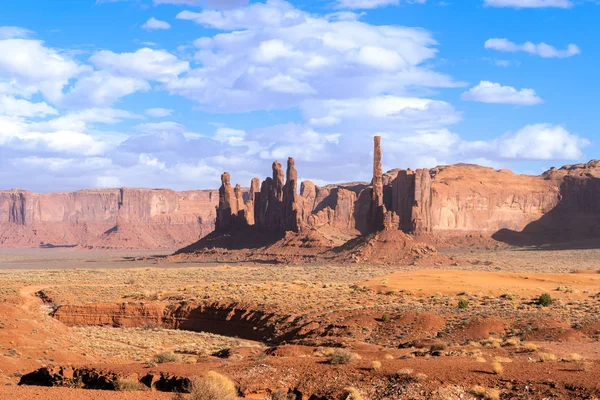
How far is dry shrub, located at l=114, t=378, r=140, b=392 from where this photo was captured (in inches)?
606

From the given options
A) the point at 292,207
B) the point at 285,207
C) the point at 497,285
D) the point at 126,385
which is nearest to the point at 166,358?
the point at 126,385

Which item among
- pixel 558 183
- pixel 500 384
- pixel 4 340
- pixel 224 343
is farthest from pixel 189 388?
pixel 558 183

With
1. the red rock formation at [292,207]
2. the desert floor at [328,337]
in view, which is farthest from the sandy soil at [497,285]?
the red rock formation at [292,207]

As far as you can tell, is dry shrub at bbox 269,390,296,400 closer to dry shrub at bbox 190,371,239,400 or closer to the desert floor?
the desert floor

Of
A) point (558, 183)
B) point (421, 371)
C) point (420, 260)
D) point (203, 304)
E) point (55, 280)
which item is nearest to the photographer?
point (421, 371)

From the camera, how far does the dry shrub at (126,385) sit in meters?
15.4

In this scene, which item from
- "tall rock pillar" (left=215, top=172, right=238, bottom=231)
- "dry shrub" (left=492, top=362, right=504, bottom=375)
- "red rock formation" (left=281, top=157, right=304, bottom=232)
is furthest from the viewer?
"tall rock pillar" (left=215, top=172, right=238, bottom=231)

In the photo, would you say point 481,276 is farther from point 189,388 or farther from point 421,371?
point 189,388

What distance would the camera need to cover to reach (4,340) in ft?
73.2

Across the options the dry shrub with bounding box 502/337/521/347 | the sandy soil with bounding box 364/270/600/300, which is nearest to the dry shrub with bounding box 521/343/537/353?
the dry shrub with bounding box 502/337/521/347

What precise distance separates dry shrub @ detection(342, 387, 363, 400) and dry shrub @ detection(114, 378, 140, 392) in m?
4.69

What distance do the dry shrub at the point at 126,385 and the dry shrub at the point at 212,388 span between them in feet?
5.52

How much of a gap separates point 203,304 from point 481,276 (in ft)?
73.9

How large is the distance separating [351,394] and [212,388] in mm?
3180
